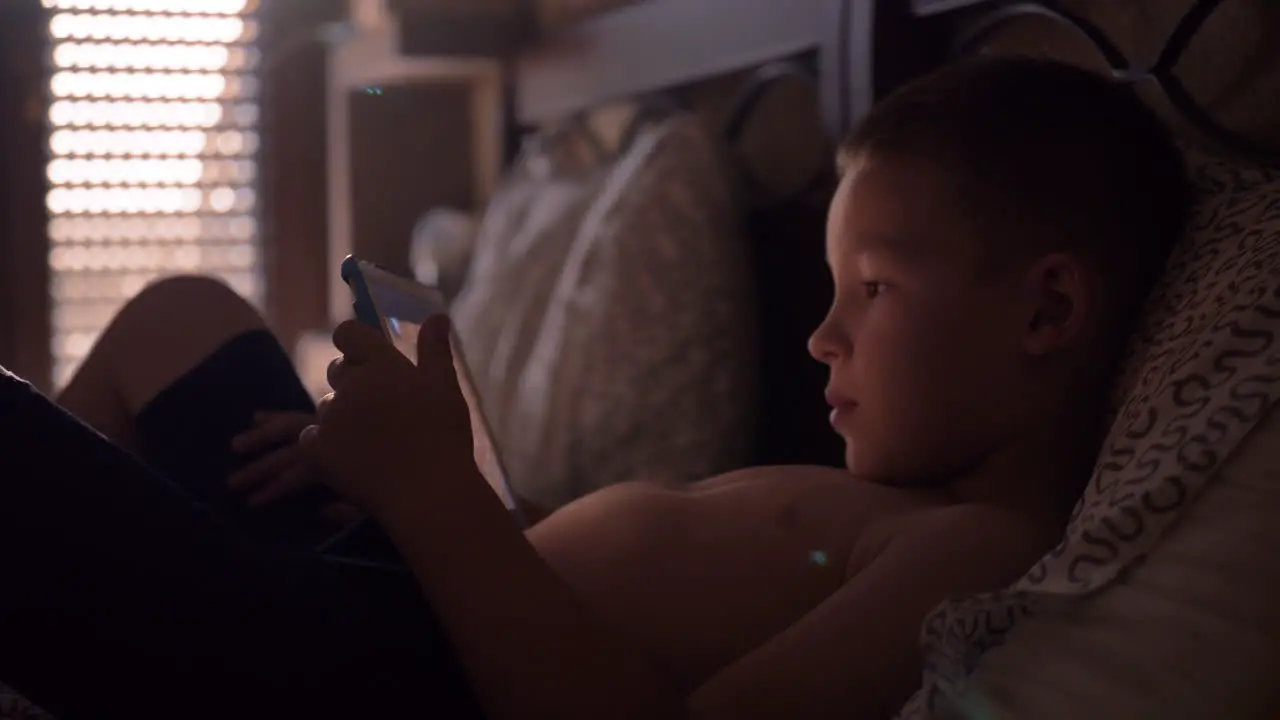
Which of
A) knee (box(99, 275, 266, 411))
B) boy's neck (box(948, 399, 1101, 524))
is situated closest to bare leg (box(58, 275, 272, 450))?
knee (box(99, 275, 266, 411))

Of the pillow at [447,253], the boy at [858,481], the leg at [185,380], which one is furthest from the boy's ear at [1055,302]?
the pillow at [447,253]

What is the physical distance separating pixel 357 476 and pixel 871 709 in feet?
1.09

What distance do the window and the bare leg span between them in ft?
6.76

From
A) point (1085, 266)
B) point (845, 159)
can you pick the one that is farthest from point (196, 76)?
point (1085, 266)

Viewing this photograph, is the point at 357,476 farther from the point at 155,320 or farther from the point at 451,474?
the point at 155,320

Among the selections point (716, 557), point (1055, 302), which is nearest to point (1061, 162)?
point (1055, 302)

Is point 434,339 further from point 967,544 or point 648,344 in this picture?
point 648,344

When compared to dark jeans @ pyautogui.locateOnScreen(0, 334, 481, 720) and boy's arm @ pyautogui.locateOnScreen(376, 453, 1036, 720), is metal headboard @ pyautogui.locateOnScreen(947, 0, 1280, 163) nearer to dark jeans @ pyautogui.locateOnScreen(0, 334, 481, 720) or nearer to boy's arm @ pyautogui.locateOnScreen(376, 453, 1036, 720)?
boy's arm @ pyautogui.locateOnScreen(376, 453, 1036, 720)

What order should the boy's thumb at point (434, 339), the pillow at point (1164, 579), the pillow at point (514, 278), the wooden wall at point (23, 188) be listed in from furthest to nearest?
the wooden wall at point (23, 188) → the pillow at point (514, 278) → the boy's thumb at point (434, 339) → the pillow at point (1164, 579)

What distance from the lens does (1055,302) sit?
0.88 metres

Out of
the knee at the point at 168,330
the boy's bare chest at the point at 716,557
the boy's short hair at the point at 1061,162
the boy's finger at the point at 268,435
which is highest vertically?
the boy's short hair at the point at 1061,162

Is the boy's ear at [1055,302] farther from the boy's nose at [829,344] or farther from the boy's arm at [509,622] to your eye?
the boy's arm at [509,622]

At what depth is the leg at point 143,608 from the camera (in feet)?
2.18

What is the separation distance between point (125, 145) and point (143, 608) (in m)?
2.61
